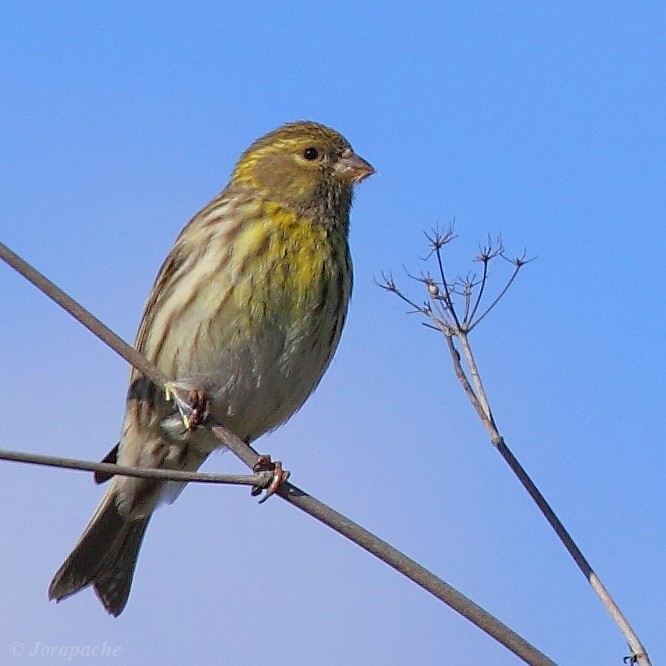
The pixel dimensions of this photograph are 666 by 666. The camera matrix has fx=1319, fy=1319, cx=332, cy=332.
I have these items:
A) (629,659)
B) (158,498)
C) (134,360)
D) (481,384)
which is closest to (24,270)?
(134,360)

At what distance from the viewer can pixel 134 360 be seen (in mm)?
4289

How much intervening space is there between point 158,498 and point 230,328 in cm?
160

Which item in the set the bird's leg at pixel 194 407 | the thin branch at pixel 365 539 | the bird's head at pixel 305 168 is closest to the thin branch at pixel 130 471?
the thin branch at pixel 365 539

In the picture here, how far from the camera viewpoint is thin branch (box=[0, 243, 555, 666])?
3.43 m

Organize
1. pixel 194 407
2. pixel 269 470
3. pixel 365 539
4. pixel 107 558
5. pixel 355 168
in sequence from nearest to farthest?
pixel 365 539 → pixel 269 470 → pixel 194 407 → pixel 355 168 → pixel 107 558

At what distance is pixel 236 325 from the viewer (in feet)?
20.9

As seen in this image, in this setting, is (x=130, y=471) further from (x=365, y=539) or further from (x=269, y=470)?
(x=269, y=470)

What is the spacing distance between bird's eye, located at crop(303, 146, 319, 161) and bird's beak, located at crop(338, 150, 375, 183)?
0.49 ft

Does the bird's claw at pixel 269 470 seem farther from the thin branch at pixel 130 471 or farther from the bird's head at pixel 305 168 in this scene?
the bird's head at pixel 305 168

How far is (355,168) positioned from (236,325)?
59.6 inches

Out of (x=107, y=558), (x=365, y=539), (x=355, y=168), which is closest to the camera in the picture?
(x=365, y=539)

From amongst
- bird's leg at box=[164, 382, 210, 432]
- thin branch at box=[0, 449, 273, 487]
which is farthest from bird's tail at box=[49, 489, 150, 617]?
thin branch at box=[0, 449, 273, 487]

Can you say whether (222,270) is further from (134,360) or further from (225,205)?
(134,360)

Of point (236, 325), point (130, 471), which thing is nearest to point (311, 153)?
point (236, 325)
